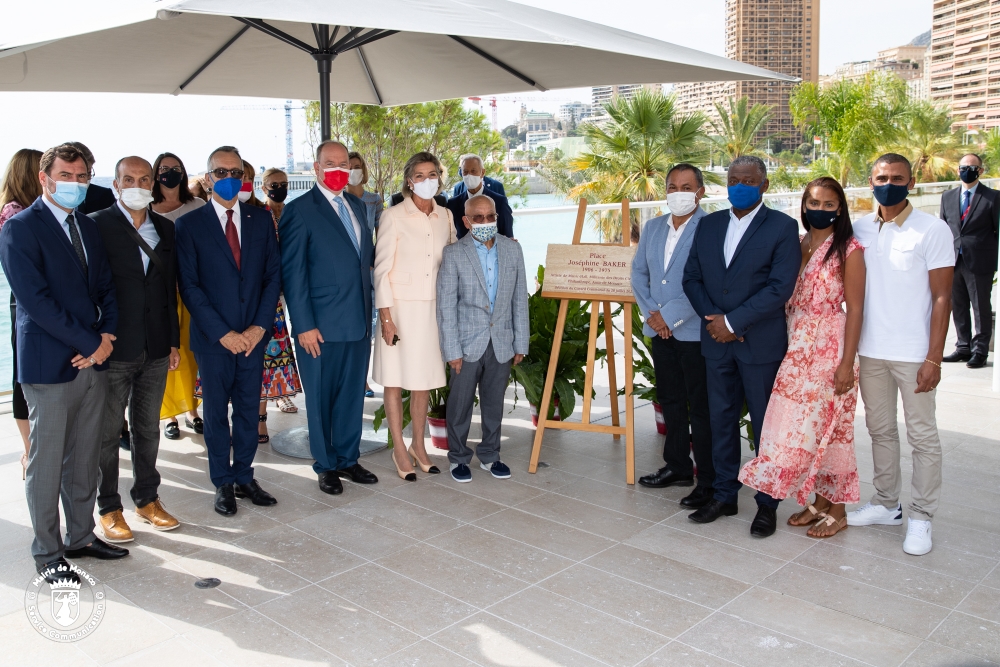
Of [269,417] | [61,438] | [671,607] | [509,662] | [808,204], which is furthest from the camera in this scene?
[269,417]

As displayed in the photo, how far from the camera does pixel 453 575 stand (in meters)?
3.49

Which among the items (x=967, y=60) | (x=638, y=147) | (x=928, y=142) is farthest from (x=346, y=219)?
(x=967, y=60)

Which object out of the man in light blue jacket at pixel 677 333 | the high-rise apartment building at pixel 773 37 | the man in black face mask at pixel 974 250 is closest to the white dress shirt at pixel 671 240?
the man in light blue jacket at pixel 677 333

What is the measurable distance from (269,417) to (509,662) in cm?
363

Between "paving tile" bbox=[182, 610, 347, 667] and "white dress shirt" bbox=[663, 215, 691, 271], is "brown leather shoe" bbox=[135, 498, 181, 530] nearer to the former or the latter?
"paving tile" bbox=[182, 610, 347, 667]

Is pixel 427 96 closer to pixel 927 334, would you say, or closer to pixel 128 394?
pixel 128 394

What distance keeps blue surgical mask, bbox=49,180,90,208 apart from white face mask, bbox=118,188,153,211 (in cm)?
33

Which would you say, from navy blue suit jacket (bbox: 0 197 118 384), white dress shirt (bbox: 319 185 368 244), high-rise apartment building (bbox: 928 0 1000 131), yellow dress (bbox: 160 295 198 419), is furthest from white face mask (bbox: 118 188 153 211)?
high-rise apartment building (bbox: 928 0 1000 131)

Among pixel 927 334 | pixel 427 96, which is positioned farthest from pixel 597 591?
pixel 427 96

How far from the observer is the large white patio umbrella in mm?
3234

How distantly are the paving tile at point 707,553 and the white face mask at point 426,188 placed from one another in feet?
6.66

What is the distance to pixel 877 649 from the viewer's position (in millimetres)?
2887

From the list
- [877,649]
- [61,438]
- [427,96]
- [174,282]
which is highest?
[427,96]

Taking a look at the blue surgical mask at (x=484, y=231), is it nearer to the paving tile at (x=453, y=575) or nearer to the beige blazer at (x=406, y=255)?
the beige blazer at (x=406, y=255)
